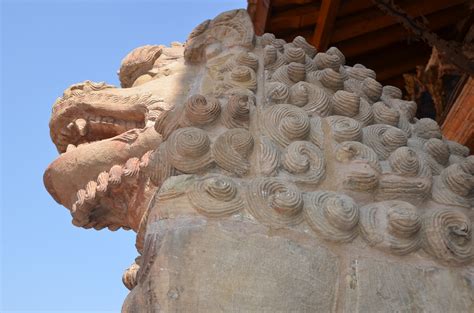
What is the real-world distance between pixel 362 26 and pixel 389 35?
405 millimetres

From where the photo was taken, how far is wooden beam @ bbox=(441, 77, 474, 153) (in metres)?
3.45

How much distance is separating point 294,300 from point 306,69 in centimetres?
73

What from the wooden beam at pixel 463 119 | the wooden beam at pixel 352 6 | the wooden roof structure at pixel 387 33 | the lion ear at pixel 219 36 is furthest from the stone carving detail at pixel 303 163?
the wooden beam at pixel 352 6

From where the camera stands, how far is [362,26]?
150 inches

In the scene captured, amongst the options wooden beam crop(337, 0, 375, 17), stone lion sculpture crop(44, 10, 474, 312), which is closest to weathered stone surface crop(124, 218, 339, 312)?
stone lion sculpture crop(44, 10, 474, 312)

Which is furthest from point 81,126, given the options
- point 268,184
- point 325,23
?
point 325,23

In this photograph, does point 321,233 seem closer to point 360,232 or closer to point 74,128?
point 360,232

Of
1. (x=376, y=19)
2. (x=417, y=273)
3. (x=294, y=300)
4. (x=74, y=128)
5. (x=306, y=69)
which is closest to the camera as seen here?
(x=294, y=300)

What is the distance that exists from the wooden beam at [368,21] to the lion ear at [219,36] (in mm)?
2091

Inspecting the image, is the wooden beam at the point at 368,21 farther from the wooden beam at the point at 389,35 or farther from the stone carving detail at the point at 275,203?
the stone carving detail at the point at 275,203

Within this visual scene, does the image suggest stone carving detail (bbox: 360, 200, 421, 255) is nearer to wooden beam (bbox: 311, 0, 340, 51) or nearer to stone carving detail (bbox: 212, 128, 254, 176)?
stone carving detail (bbox: 212, 128, 254, 176)

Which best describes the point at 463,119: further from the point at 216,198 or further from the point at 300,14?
the point at 216,198

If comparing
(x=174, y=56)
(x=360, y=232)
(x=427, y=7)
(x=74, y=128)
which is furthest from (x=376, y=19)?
(x=360, y=232)

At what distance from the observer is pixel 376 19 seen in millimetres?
3783
